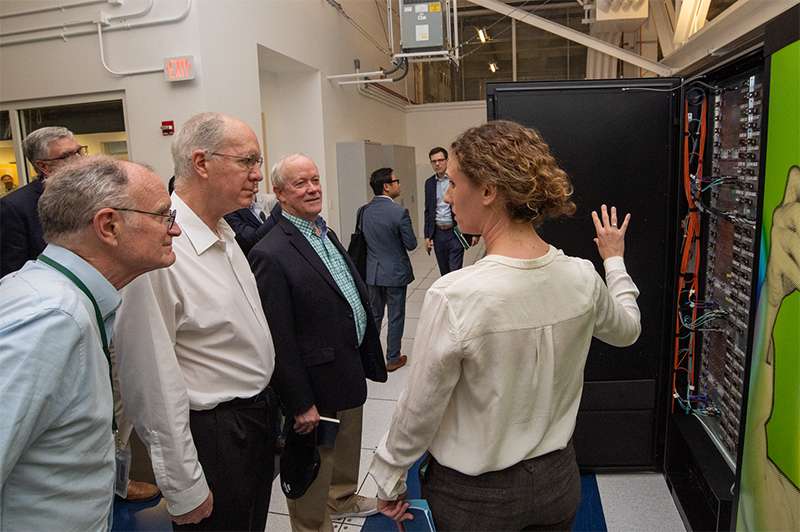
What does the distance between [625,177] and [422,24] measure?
435cm

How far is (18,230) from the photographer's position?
2.41 m

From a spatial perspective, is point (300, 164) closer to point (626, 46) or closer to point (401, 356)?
point (401, 356)

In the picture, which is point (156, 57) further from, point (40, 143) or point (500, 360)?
point (500, 360)

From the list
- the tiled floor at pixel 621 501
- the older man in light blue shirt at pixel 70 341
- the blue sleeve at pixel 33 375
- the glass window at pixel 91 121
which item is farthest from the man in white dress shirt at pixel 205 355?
the glass window at pixel 91 121

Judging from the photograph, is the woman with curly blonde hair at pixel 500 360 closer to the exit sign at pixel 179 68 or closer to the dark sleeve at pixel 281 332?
the dark sleeve at pixel 281 332

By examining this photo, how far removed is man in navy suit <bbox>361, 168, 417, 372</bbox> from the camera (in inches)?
156

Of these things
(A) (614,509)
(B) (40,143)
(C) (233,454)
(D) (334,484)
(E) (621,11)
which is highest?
(E) (621,11)

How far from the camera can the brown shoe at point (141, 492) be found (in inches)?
97.6

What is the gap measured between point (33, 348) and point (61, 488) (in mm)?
262

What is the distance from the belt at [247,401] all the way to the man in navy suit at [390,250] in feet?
8.19

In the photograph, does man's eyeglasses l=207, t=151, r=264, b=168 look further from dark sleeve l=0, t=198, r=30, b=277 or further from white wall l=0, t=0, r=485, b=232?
white wall l=0, t=0, r=485, b=232

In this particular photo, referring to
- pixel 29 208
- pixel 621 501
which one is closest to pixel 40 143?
pixel 29 208

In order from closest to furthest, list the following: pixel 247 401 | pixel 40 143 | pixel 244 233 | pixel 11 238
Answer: pixel 247 401, pixel 11 238, pixel 40 143, pixel 244 233

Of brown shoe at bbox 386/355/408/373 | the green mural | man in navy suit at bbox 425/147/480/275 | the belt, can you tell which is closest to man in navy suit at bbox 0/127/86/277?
the belt
